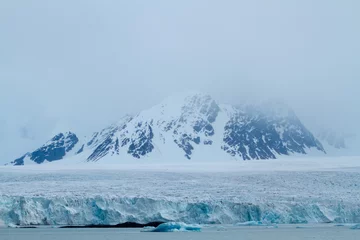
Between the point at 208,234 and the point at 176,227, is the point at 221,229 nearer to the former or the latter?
the point at 208,234

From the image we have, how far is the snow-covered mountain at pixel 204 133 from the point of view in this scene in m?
126

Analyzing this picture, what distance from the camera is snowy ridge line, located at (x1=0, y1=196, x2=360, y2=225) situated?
32594mm

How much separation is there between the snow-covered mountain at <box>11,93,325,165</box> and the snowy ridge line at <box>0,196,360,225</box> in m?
89.3

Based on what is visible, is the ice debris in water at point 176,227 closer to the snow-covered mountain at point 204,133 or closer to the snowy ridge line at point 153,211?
the snowy ridge line at point 153,211

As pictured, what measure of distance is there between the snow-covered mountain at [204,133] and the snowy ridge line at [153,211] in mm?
89273

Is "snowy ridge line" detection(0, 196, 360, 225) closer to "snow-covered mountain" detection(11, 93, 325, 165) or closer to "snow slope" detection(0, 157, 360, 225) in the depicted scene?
"snow slope" detection(0, 157, 360, 225)

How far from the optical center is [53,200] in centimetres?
3250

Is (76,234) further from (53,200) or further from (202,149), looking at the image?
(202,149)

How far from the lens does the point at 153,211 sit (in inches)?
1299

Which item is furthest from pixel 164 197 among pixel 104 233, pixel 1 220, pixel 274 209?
pixel 1 220

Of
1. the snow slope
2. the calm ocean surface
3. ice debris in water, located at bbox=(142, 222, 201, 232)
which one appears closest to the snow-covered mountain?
the snow slope

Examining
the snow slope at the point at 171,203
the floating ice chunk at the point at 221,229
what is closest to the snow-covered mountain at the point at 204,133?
the snow slope at the point at 171,203

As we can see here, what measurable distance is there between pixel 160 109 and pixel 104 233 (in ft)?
328

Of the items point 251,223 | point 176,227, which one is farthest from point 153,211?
point 251,223
